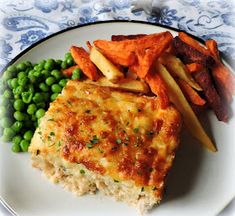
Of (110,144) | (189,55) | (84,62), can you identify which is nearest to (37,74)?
(84,62)

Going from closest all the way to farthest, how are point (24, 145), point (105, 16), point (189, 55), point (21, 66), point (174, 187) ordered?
point (174, 187)
point (24, 145)
point (189, 55)
point (21, 66)
point (105, 16)

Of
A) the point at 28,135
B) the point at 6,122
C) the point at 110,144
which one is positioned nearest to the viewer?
the point at 110,144

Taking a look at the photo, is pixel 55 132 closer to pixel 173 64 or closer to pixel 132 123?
pixel 132 123

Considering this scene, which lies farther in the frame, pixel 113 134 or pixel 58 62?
pixel 58 62

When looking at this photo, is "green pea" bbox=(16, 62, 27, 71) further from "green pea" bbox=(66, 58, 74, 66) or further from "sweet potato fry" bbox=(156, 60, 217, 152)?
"sweet potato fry" bbox=(156, 60, 217, 152)

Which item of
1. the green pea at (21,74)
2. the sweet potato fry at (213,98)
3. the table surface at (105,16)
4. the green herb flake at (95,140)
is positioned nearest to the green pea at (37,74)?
the green pea at (21,74)

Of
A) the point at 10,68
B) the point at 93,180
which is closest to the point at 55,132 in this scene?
the point at 93,180

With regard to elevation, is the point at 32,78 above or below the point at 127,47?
below

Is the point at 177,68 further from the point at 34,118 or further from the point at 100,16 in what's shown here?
the point at 100,16
